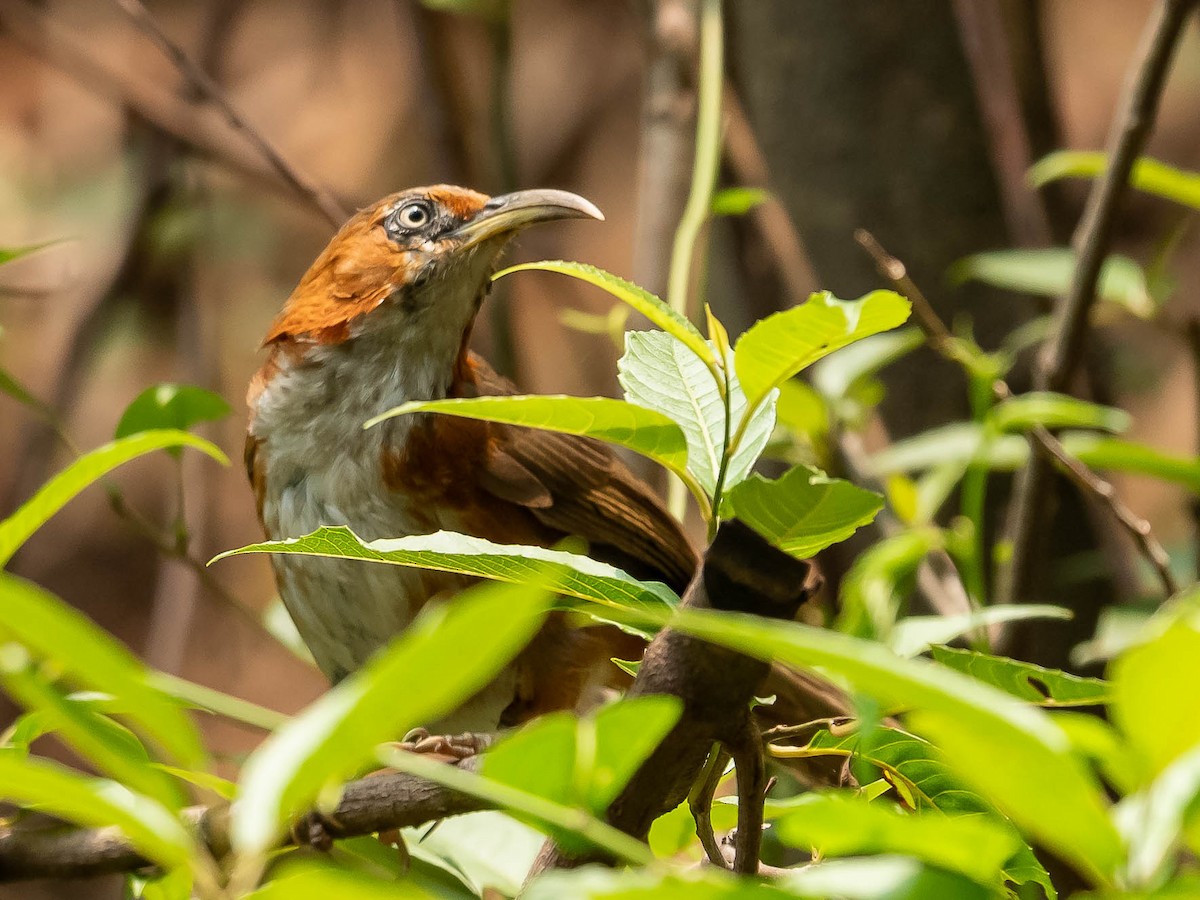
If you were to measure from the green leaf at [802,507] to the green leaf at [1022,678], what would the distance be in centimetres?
19

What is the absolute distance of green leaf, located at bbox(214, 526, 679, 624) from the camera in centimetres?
93

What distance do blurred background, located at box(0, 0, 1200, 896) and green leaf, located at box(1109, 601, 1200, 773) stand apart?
8.30ft

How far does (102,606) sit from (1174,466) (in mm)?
5923

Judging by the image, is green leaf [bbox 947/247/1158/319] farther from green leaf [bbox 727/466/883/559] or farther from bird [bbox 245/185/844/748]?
green leaf [bbox 727/466/883/559]

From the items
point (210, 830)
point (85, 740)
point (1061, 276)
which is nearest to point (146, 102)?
point (1061, 276)

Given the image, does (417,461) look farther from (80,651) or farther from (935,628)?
(80,651)

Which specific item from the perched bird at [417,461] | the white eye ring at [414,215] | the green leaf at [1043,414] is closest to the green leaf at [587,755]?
the green leaf at [1043,414]

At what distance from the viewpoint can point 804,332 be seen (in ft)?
2.70

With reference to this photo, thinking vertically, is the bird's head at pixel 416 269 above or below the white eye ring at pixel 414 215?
below

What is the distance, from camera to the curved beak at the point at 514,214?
227cm

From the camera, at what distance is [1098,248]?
208 cm

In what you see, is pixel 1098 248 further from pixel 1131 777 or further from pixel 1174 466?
pixel 1131 777

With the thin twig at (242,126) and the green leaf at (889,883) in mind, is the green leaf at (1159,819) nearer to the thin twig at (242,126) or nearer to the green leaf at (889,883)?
the green leaf at (889,883)


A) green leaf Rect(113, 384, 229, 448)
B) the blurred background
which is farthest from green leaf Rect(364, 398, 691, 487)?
the blurred background
